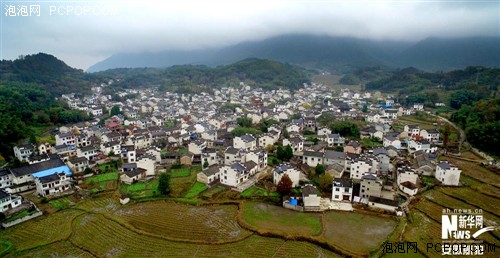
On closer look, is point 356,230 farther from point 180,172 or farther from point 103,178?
point 103,178

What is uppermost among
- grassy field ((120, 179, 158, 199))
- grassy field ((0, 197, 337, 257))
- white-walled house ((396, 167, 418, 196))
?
white-walled house ((396, 167, 418, 196))

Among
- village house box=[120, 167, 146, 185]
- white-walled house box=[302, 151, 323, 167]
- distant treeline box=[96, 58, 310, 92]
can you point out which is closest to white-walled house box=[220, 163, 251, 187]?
white-walled house box=[302, 151, 323, 167]

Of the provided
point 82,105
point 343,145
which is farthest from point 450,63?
point 82,105

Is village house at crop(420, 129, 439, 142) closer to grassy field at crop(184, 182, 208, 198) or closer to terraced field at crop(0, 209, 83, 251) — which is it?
grassy field at crop(184, 182, 208, 198)

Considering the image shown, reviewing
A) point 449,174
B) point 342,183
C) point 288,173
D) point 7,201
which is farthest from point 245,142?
point 7,201

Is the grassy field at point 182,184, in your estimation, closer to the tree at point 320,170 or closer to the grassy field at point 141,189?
the grassy field at point 141,189

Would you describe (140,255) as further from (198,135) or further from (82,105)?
(82,105)

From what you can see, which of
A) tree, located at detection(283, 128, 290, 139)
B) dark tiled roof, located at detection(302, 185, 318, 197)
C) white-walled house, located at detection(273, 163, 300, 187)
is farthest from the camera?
tree, located at detection(283, 128, 290, 139)
